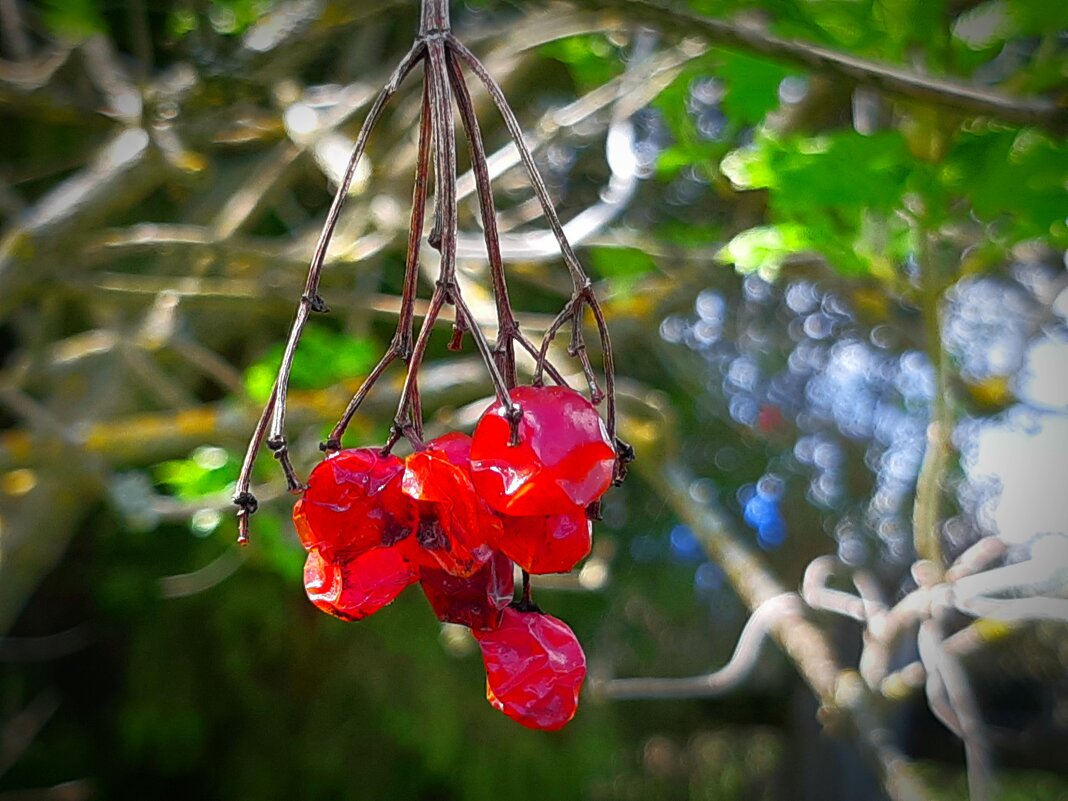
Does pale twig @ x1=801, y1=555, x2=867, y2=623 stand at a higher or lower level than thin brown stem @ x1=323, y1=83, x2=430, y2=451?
lower

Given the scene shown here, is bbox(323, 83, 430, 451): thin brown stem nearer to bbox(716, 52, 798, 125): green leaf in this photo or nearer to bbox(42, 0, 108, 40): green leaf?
bbox(716, 52, 798, 125): green leaf

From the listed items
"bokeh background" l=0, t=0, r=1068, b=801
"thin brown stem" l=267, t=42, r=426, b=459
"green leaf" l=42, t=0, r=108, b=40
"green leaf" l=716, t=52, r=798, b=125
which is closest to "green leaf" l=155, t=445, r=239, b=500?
"bokeh background" l=0, t=0, r=1068, b=801

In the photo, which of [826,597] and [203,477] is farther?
[203,477]

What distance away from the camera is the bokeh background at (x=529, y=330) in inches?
42.1

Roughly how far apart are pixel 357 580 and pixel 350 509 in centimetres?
5

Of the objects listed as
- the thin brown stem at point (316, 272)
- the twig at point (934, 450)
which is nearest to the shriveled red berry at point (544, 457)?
the thin brown stem at point (316, 272)

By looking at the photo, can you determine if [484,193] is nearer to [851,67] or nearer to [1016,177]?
[851,67]

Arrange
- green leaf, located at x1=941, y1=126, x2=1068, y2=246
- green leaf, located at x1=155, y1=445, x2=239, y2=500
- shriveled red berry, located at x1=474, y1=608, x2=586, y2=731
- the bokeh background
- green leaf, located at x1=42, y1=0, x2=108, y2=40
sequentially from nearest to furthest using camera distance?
shriveled red berry, located at x1=474, y1=608, x2=586, y2=731 → green leaf, located at x1=941, y1=126, x2=1068, y2=246 → the bokeh background → green leaf, located at x1=42, y1=0, x2=108, y2=40 → green leaf, located at x1=155, y1=445, x2=239, y2=500

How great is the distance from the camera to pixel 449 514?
19.3 inches

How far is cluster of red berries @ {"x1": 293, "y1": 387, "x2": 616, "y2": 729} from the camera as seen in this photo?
476mm

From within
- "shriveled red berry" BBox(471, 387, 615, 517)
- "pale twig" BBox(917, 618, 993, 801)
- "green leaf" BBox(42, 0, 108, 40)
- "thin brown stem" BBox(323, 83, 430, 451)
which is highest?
"thin brown stem" BBox(323, 83, 430, 451)

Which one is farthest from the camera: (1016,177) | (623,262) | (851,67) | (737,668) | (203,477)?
(623,262)

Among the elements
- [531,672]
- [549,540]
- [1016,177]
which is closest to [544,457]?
[549,540]

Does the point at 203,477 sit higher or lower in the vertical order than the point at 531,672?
lower
